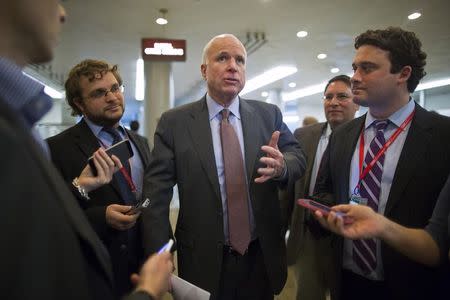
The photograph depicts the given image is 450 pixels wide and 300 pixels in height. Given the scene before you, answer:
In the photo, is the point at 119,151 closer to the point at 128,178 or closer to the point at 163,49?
the point at 128,178

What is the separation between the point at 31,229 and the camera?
0.50m

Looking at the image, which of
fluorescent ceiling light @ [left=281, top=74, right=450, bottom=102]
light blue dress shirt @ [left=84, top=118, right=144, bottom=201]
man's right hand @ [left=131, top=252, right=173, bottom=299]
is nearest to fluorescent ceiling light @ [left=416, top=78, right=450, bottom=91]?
fluorescent ceiling light @ [left=281, top=74, right=450, bottom=102]

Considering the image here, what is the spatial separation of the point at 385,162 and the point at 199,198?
983mm

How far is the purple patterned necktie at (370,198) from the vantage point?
1.56m

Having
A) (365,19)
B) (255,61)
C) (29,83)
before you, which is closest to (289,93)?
(255,61)

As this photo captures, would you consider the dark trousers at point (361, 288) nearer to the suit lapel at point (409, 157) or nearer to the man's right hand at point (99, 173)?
the suit lapel at point (409, 157)

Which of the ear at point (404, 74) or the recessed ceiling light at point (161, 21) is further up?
the recessed ceiling light at point (161, 21)

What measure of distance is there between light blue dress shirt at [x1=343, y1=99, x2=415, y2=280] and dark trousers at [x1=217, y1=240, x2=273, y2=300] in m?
0.47

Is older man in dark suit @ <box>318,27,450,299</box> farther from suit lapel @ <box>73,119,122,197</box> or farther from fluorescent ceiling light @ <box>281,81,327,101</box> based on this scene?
fluorescent ceiling light @ <box>281,81,327,101</box>

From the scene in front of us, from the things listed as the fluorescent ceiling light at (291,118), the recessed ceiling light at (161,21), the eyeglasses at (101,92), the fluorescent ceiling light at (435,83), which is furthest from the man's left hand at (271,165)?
the fluorescent ceiling light at (291,118)

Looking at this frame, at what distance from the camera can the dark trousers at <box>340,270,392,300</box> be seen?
154cm

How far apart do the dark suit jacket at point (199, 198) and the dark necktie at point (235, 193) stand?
0.16 ft

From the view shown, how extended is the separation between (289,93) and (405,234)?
1354 centimetres

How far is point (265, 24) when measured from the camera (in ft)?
19.5
